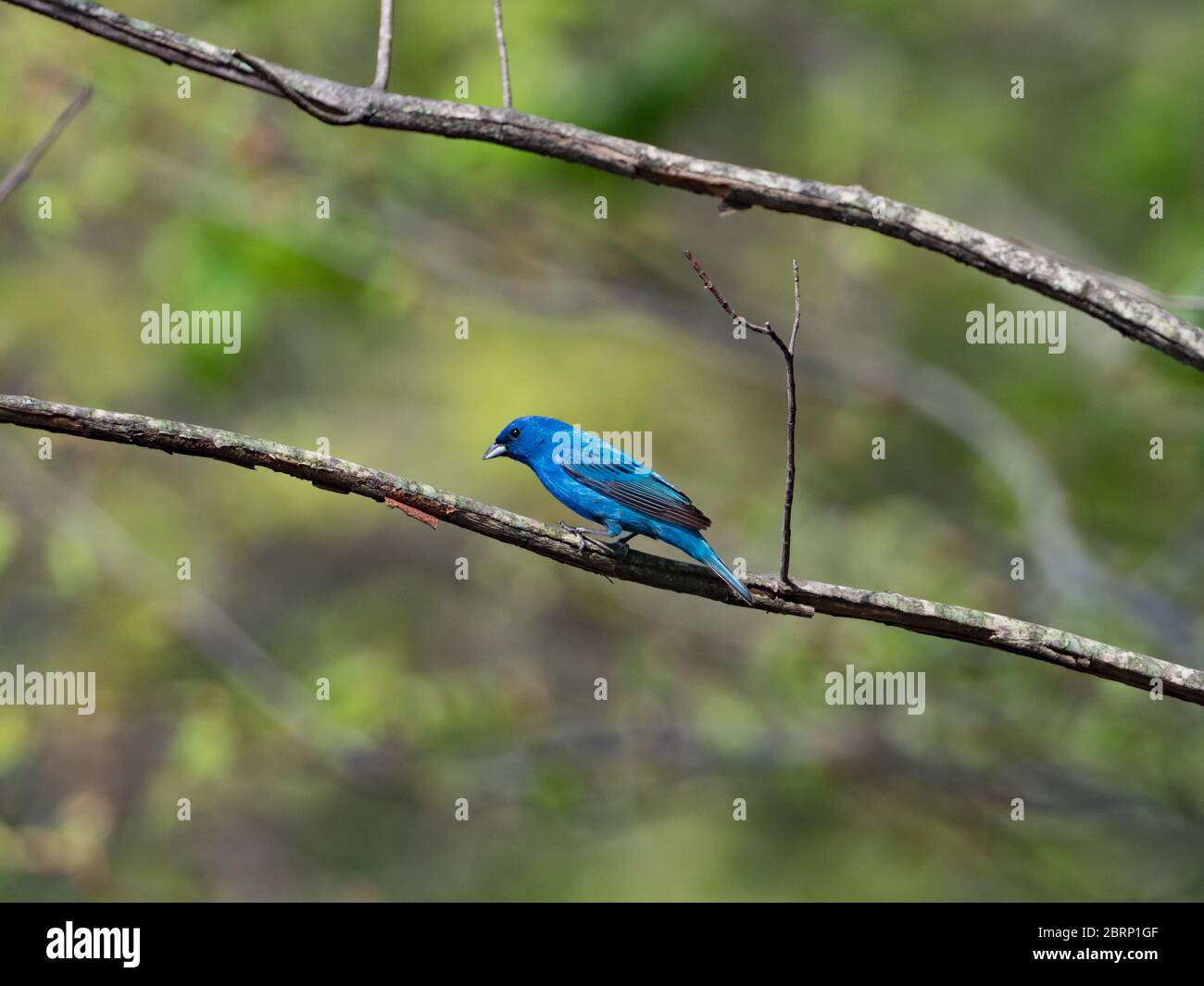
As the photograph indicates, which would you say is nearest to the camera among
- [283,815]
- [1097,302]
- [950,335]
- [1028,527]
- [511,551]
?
[1097,302]

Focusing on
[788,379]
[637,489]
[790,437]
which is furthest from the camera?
[637,489]

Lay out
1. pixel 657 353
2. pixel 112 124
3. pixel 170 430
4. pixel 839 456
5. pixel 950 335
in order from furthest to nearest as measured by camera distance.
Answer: pixel 657 353
pixel 950 335
pixel 839 456
pixel 112 124
pixel 170 430

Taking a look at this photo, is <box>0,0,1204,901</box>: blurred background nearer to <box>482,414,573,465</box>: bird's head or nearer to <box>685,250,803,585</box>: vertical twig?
<box>482,414,573,465</box>: bird's head

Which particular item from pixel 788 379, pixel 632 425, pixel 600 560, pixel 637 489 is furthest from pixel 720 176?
pixel 632 425

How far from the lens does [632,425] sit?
43.7 ft

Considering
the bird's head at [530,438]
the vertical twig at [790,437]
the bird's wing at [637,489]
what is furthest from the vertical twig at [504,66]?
the bird's head at [530,438]

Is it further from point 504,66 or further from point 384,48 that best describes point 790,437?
point 384,48

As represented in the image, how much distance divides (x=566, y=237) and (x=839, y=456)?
9.38ft

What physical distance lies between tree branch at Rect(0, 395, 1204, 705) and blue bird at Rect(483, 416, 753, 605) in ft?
2.52

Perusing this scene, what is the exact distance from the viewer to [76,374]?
12.7 m

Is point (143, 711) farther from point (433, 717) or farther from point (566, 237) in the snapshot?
point (566, 237)

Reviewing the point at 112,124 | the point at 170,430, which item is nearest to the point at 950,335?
the point at 112,124

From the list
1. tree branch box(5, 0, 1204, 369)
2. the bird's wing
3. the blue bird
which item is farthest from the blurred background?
the bird's wing

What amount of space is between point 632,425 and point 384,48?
8.51 meters
